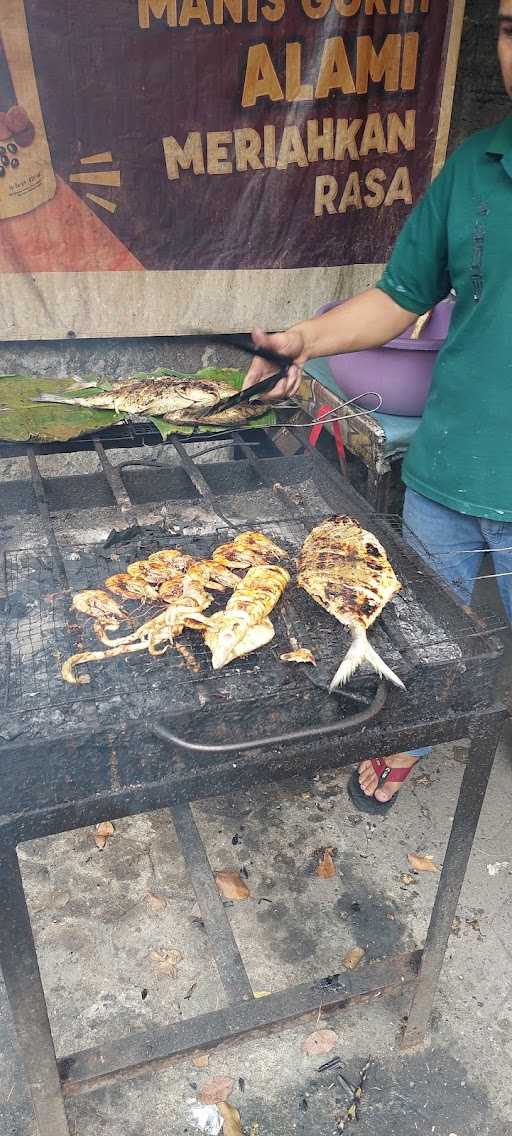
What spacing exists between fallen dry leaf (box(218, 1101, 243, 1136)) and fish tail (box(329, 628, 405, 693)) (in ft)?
5.57

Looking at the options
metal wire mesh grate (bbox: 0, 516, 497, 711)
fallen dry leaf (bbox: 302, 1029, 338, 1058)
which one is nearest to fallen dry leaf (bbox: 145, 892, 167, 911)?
fallen dry leaf (bbox: 302, 1029, 338, 1058)

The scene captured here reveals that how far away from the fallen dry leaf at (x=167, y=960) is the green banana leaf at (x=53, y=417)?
2.38 meters

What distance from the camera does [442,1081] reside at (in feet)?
8.40

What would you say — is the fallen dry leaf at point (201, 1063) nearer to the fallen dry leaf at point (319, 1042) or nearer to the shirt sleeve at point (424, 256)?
the fallen dry leaf at point (319, 1042)

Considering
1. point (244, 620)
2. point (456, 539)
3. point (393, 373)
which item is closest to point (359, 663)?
A: point (244, 620)

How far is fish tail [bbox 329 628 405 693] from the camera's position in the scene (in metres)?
1.86

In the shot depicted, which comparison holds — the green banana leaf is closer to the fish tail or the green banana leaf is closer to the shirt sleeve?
the shirt sleeve

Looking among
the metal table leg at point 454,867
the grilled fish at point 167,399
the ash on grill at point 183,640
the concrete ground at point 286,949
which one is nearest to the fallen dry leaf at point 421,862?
the concrete ground at point 286,949

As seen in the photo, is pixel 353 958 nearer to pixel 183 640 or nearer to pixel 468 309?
pixel 183 640

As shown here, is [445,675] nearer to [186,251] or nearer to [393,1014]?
[393,1014]

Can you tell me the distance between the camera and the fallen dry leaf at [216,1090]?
8.16 ft

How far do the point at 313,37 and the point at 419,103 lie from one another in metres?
0.81

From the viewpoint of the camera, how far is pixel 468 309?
256 cm

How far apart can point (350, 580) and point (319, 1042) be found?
1837mm
